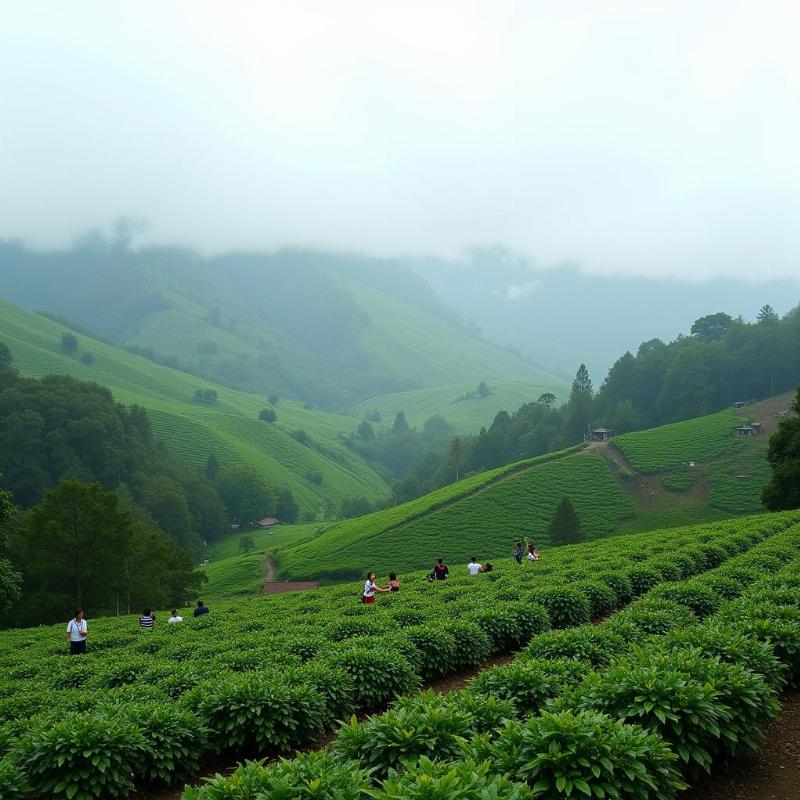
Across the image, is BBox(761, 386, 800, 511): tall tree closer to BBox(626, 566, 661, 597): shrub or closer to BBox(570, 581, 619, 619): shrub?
BBox(626, 566, 661, 597): shrub

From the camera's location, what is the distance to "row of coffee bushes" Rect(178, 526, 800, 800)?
7949 millimetres

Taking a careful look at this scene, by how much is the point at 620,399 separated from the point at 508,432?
102 feet

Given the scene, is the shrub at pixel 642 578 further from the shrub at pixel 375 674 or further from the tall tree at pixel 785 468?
the tall tree at pixel 785 468

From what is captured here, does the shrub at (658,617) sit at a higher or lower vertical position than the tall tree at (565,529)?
higher

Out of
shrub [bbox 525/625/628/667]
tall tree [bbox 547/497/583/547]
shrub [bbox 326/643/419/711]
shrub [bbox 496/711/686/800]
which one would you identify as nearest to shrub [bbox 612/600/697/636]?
shrub [bbox 525/625/628/667]

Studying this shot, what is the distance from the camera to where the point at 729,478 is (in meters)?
99.5

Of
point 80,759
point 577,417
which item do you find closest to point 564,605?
point 80,759

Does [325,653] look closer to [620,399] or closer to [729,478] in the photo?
[729,478]

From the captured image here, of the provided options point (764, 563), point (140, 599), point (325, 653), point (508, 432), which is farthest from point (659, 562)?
point (508, 432)

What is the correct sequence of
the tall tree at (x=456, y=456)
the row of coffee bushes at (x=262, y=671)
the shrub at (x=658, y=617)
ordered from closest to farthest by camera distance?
1. the row of coffee bushes at (x=262, y=671)
2. the shrub at (x=658, y=617)
3. the tall tree at (x=456, y=456)

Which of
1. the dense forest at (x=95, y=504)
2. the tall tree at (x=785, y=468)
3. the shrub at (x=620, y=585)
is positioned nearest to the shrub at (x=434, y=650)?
the shrub at (x=620, y=585)

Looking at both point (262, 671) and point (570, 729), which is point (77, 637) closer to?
point (262, 671)

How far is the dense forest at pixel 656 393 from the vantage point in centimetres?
15112

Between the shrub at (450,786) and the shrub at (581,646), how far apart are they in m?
6.64
